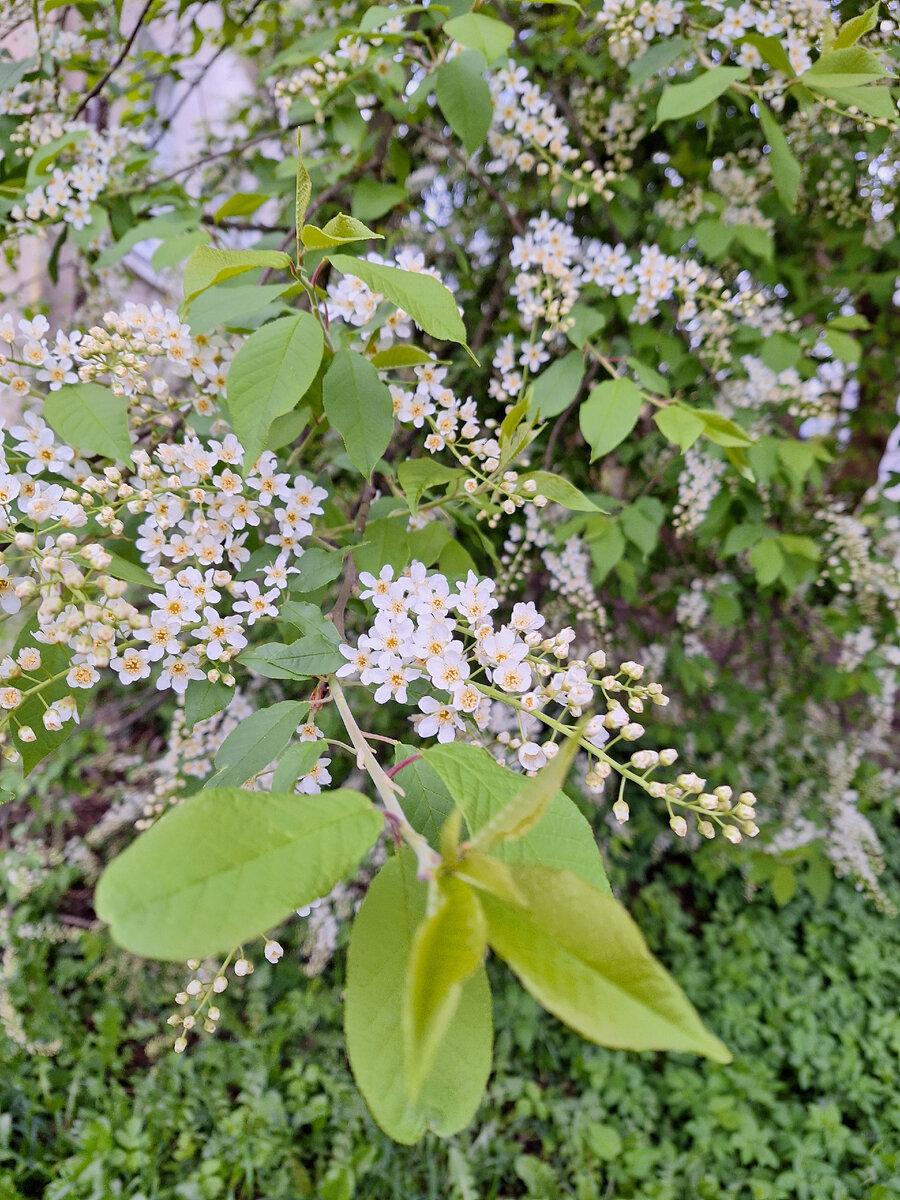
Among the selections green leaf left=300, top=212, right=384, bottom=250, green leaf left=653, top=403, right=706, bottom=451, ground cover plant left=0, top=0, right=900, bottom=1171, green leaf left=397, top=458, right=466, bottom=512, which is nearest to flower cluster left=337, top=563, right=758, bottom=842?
ground cover plant left=0, top=0, right=900, bottom=1171

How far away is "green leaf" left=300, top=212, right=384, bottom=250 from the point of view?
73cm

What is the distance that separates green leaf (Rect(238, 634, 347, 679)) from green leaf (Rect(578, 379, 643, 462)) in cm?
58

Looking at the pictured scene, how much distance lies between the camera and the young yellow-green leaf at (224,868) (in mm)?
447

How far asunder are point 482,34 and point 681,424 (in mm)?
689

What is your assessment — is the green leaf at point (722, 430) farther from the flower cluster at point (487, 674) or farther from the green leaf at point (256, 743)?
the green leaf at point (256, 743)

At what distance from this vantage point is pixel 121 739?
2986mm

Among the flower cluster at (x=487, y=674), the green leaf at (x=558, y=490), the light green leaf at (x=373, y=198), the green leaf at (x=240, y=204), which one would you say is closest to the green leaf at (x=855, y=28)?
the light green leaf at (x=373, y=198)

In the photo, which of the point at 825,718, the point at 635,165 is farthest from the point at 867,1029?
the point at 635,165

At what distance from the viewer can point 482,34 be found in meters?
1.07

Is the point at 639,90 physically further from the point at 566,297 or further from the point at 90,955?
the point at 90,955

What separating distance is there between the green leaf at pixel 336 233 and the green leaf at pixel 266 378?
0.10 m

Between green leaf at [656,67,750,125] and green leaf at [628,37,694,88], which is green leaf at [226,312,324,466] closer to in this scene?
green leaf at [656,67,750,125]

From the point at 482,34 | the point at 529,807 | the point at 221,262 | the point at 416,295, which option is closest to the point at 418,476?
the point at 416,295

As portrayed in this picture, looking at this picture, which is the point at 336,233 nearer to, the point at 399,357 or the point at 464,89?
the point at 399,357
